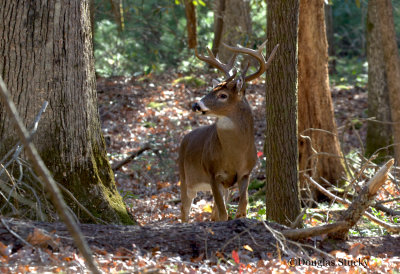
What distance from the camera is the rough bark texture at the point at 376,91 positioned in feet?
44.5

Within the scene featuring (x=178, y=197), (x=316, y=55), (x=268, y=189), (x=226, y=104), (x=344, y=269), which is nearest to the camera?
(x=344, y=269)

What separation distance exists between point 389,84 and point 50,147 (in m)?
8.91

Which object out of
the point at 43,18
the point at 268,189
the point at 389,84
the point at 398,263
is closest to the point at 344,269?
the point at 398,263

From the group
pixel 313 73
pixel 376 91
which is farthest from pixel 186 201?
pixel 376 91

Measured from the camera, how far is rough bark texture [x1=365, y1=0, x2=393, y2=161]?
13.6 m

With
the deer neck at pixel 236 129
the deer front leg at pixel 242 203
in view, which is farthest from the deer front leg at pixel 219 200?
the deer neck at pixel 236 129

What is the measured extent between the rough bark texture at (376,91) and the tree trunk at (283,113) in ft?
24.1

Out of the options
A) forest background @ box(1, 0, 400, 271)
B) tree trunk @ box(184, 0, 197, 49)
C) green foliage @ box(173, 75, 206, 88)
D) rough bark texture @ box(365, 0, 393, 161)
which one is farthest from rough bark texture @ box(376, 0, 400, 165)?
tree trunk @ box(184, 0, 197, 49)

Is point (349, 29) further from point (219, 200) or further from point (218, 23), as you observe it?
Answer: point (219, 200)

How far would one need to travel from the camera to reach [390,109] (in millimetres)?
13148

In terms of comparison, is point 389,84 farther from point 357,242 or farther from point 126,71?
point 126,71

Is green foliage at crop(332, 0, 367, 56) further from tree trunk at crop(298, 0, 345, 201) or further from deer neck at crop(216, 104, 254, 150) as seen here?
deer neck at crop(216, 104, 254, 150)

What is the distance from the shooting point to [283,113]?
6.61m

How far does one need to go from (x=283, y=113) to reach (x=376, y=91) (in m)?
7.90
